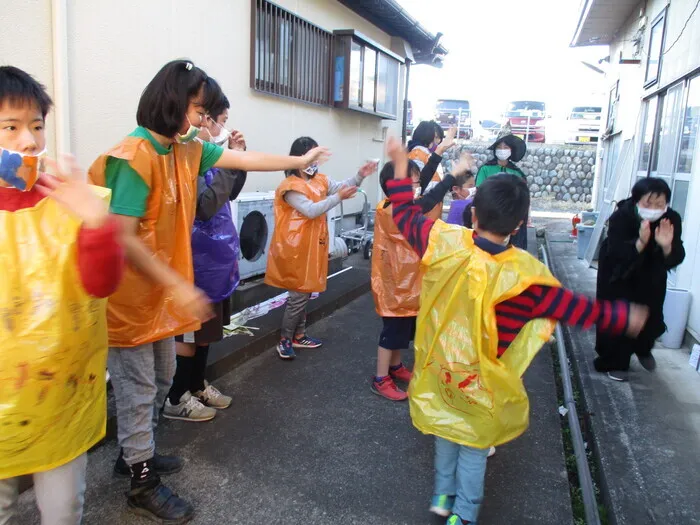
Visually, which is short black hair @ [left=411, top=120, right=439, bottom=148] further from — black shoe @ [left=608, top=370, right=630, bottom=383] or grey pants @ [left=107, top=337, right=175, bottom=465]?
grey pants @ [left=107, top=337, right=175, bottom=465]

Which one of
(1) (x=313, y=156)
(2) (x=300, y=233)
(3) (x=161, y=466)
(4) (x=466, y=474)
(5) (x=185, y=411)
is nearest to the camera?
(4) (x=466, y=474)

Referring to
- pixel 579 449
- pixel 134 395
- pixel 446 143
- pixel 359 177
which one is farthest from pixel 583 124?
pixel 134 395

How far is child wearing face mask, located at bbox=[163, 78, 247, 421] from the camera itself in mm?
2898

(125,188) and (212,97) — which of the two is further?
(212,97)

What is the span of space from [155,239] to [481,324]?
1339 mm

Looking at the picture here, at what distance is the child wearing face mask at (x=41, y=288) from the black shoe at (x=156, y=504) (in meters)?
0.74

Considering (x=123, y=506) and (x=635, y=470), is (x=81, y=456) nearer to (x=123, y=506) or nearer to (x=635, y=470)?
(x=123, y=506)

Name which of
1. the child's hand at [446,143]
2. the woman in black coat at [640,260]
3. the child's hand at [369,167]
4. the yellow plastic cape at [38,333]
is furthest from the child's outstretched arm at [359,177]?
the yellow plastic cape at [38,333]

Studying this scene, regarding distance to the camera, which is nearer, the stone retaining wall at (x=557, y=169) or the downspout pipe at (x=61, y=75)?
the downspout pipe at (x=61, y=75)

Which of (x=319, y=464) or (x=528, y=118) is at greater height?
(x=528, y=118)

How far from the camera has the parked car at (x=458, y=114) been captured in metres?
23.3

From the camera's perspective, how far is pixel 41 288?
1498 millimetres

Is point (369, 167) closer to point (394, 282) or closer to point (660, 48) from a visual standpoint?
point (394, 282)

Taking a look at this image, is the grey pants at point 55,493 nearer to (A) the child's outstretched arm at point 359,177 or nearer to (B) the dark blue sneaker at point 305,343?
(A) the child's outstretched arm at point 359,177
